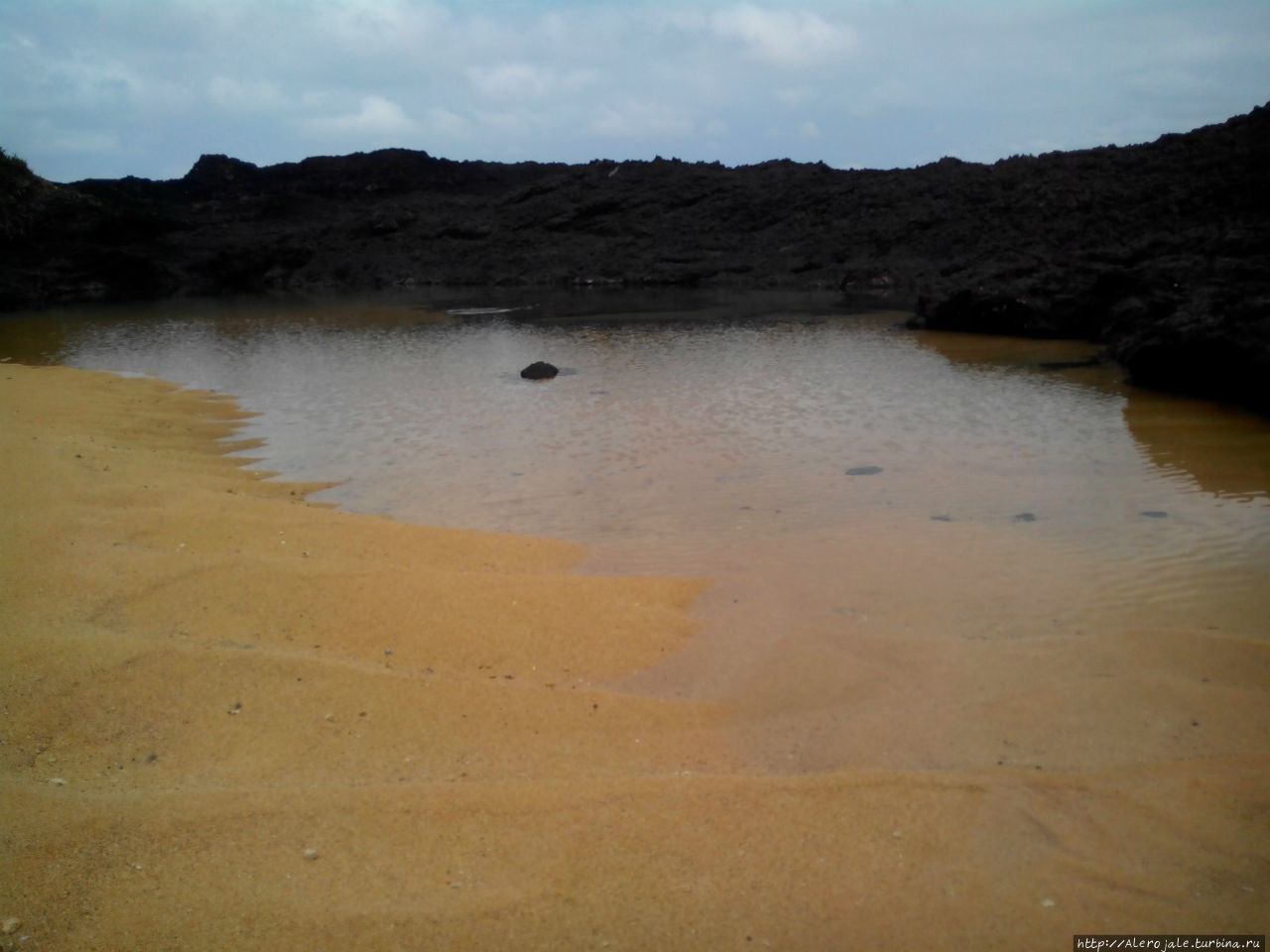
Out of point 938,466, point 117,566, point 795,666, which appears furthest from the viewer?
point 938,466

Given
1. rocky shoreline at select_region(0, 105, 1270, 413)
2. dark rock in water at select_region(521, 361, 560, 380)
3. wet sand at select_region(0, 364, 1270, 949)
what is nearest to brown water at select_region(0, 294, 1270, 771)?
wet sand at select_region(0, 364, 1270, 949)

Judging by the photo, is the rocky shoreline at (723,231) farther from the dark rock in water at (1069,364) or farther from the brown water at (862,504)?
the brown water at (862,504)

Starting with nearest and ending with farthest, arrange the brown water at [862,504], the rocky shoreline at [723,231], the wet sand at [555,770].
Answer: the wet sand at [555,770] → the brown water at [862,504] → the rocky shoreline at [723,231]

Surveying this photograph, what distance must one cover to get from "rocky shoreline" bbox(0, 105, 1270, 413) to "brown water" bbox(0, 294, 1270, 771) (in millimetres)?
2317

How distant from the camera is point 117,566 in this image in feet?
14.2

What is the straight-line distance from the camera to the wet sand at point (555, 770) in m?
2.36

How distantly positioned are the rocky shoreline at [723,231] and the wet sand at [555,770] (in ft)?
30.9

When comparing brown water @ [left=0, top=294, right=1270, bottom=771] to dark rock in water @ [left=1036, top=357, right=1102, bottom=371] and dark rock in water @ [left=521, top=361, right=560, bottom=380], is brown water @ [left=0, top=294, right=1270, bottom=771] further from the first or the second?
dark rock in water @ [left=1036, top=357, right=1102, bottom=371]

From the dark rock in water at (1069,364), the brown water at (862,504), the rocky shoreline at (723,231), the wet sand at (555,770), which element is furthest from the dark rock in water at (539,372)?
the wet sand at (555,770)

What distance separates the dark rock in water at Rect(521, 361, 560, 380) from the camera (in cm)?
1386

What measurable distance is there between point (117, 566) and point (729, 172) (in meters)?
43.1

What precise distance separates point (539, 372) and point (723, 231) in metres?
26.9

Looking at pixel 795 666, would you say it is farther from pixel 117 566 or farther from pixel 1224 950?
pixel 117 566

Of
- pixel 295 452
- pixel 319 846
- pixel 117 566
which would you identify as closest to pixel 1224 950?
pixel 319 846
